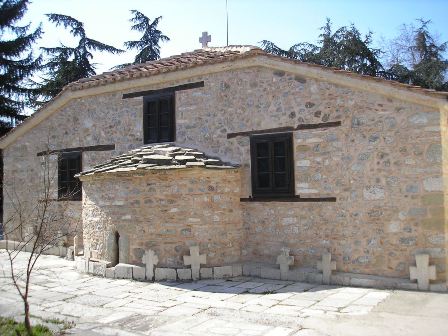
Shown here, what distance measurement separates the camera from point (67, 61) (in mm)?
23172

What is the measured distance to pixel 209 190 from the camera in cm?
895

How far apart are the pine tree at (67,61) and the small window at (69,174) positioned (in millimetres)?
11273

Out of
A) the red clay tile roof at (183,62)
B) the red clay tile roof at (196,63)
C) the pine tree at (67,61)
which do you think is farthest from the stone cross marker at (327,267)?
the pine tree at (67,61)

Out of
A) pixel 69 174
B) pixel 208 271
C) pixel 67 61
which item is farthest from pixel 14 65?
pixel 208 271

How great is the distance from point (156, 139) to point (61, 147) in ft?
12.0

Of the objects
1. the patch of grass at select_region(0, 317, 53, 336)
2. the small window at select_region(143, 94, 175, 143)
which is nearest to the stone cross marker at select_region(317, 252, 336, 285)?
the small window at select_region(143, 94, 175, 143)

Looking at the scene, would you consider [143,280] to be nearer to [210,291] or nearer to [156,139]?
[210,291]

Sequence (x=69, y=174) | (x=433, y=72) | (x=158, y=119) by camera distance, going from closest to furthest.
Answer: (x=158, y=119), (x=69, y=174), (x=433, y=72)

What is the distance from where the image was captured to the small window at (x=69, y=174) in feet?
40.3

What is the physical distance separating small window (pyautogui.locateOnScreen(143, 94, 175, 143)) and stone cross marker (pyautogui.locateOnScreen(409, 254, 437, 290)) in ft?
20.5

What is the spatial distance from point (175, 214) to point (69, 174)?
17.6 ft

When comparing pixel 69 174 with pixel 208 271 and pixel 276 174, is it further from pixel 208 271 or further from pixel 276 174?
pixel 276 174

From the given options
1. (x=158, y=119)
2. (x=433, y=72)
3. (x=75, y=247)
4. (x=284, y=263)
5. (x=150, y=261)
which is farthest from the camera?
(x=433, y=72)

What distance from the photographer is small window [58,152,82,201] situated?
12.3 m
